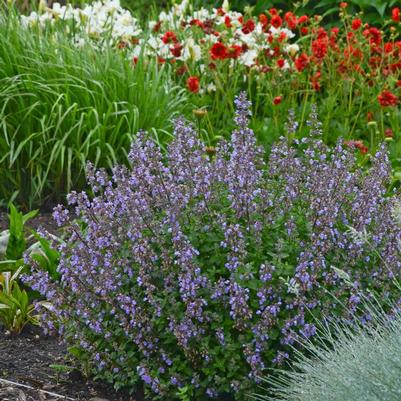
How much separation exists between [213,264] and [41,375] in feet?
3.01

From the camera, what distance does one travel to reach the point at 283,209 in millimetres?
3402

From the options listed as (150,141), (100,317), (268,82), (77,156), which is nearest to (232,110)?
(268,82)

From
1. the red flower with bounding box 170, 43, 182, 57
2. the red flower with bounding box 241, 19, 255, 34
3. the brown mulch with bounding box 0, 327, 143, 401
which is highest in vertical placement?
the red flower with bounding box 241, 19, 255, 34

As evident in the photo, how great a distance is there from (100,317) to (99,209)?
41 centimetres

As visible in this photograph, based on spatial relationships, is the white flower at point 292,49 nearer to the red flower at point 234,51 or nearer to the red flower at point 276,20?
the red flower at point 276,20

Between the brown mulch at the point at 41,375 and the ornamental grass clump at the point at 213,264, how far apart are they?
98mm

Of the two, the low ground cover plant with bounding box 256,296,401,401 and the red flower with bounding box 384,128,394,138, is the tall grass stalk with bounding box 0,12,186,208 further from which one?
the low ground cover plant with bounding box 256,296,401,401

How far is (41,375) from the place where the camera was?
3682mm

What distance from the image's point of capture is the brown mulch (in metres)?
3.51

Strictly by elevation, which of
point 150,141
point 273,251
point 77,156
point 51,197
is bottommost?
point 51,197

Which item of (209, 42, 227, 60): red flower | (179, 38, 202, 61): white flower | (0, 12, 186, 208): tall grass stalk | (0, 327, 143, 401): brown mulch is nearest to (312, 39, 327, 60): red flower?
(209, 42, 227, 60): red flower

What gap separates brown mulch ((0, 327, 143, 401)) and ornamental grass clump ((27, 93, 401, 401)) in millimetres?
98

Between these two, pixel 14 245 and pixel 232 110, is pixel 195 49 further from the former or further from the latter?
pixel 14 245

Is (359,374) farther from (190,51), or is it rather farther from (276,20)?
(276,20)
